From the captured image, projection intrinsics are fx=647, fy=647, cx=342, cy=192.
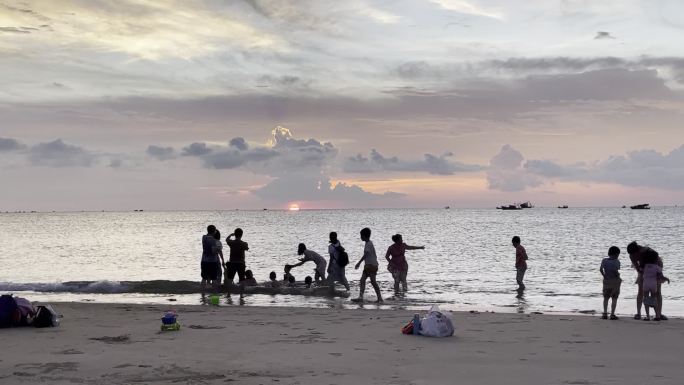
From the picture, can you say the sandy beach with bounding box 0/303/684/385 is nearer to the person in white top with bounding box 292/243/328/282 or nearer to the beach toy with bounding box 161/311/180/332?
the beach toy with bounding box 161/311/180/332

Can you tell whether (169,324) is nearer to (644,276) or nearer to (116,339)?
(116,339)

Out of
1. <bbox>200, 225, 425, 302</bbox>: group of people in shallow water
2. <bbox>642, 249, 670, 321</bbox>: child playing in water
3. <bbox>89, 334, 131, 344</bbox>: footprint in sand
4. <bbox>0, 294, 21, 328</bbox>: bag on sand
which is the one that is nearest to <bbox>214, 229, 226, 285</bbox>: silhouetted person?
<bbox>200, 225, 425, 302</bbox>: group of people in shallow water

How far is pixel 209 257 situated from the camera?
68.0ft

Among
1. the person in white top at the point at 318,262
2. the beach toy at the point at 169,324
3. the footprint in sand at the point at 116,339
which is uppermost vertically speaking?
the person in white top at the point at 318,262

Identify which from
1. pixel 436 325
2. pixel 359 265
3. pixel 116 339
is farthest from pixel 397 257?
pixel 116 339

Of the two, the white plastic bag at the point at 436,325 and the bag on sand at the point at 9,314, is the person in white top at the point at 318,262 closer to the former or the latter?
the white plastic bag at the point at 436,325

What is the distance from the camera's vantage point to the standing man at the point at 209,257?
20.2m

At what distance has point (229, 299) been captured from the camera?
20.5 metres

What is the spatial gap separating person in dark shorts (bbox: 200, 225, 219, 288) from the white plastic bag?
31.9ft

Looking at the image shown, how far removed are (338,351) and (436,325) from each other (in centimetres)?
219

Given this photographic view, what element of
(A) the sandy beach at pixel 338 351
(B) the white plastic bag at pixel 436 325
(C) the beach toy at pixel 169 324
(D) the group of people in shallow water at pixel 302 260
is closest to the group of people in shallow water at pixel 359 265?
(D) the group of people in shallow water at pixel 302 260

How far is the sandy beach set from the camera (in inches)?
348

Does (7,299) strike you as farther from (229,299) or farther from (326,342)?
(229,299)

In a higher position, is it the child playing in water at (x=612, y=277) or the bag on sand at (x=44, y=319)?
the child playing in water at (x=612, y=277)
